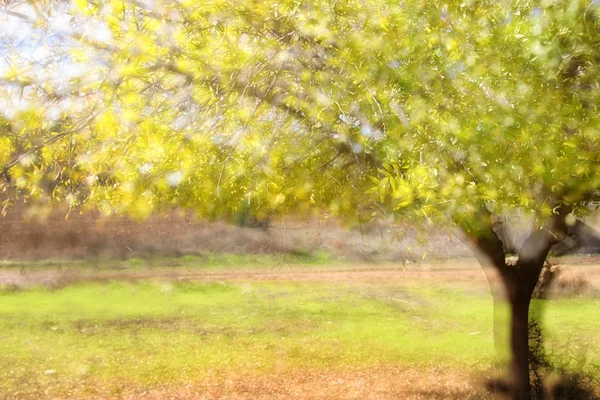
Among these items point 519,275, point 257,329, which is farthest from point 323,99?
point 257,329

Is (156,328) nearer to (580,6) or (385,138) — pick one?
(385,138)

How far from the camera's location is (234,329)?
16.0 meters

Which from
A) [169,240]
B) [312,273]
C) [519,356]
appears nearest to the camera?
[519,356]

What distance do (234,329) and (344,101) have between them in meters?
11.4

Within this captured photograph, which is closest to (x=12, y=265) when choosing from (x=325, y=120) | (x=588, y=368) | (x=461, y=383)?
(x=461, y=383)

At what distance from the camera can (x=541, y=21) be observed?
4941 mm

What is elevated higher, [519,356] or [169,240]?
[169,240]

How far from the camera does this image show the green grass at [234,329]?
12891 millimetres

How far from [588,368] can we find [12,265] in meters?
18.4

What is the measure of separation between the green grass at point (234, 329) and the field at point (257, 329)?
1.8 inches

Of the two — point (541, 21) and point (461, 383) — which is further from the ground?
point (541, 21)

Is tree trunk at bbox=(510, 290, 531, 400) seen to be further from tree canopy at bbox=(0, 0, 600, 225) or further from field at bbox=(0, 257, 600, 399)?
tree canopy at bbox=(0, 0, 600, 225)

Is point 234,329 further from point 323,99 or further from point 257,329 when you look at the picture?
point 323,99

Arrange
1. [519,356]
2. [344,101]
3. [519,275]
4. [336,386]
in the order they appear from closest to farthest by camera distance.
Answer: [344,101] → [519,275] → [519,356] → [336,386]
